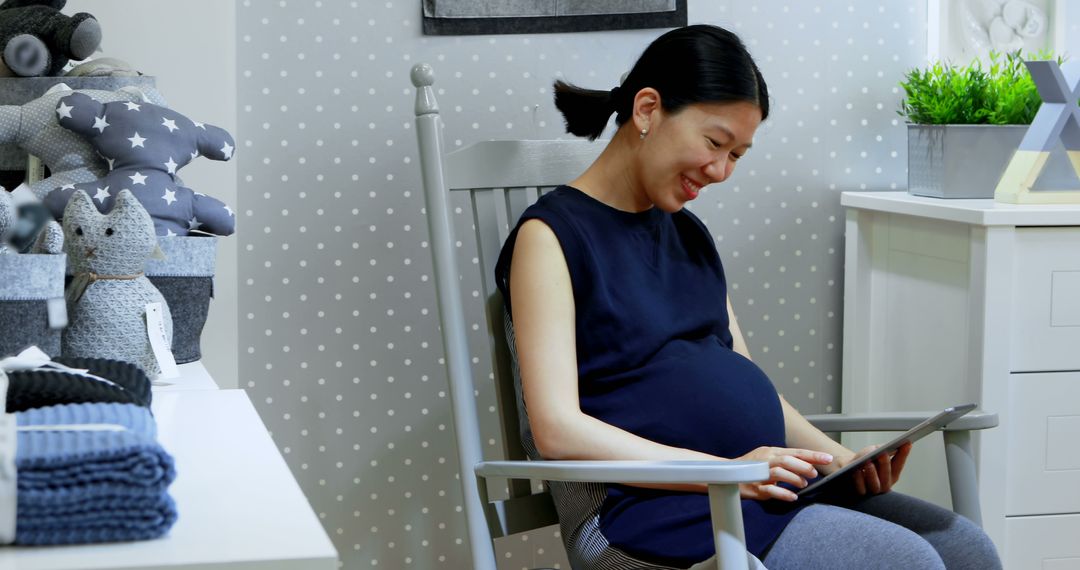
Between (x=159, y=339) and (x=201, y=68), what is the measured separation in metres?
0.64

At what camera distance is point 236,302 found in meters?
1.65

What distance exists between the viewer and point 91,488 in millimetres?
588

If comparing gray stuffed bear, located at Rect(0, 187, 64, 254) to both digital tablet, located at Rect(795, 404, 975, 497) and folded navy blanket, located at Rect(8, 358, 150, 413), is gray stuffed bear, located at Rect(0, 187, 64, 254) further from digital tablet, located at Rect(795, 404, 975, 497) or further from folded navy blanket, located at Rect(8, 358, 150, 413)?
digital tablet, located at Rect(795, 404, 975, 497)

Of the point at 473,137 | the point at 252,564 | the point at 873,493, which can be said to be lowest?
the point at 873,493

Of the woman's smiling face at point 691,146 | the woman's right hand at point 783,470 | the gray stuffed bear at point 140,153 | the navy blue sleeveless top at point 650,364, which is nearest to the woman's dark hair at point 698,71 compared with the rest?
the woman's smiling face at point 691,146

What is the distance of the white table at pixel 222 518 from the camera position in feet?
1.88

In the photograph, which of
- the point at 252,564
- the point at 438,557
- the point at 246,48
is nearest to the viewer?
the point at 252,564

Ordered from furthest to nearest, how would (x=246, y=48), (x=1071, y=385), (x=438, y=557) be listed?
(x=438, y=557)
(x=246, y=48)
(x=1071, y=385)

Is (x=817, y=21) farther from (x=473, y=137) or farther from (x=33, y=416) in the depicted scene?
(x=33, y=416)

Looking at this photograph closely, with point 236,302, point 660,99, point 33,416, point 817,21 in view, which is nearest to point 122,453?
point 33,416

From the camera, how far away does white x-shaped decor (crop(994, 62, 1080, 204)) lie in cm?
153

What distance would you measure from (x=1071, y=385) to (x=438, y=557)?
94 cm

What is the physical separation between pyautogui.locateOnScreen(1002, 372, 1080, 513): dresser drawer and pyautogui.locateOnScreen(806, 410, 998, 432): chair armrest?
0.20 meters

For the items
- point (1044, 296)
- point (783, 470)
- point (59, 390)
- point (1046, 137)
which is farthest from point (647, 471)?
point (1046, 137)
